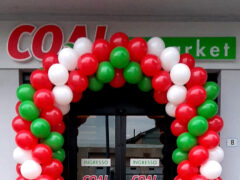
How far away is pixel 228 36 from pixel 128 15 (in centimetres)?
140

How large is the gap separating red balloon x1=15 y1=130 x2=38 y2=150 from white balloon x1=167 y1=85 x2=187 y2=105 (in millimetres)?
1520

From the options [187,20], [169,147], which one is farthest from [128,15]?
[169,147]

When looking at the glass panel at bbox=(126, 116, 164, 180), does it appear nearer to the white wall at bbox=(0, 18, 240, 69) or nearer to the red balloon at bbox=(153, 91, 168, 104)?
the red balloon at bbox=(153, 91, 168, 104)

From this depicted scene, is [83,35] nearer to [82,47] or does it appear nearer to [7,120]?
[82,47]

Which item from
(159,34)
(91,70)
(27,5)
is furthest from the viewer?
(159,34)

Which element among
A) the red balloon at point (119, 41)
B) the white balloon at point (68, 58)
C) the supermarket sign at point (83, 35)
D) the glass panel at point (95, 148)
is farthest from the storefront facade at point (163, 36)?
the white balloon at point (68, 58)

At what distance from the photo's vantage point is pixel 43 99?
3041mm

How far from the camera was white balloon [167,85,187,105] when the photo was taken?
124 inches

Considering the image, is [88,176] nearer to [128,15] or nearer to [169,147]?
[169,147]

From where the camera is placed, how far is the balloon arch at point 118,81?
3066 millimetres

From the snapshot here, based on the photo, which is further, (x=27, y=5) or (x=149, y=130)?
(x=149, y=130)

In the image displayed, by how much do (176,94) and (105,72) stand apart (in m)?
0.79

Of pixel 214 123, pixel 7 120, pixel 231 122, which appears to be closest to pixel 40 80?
pixel 7 120

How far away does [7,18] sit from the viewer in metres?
4.07
